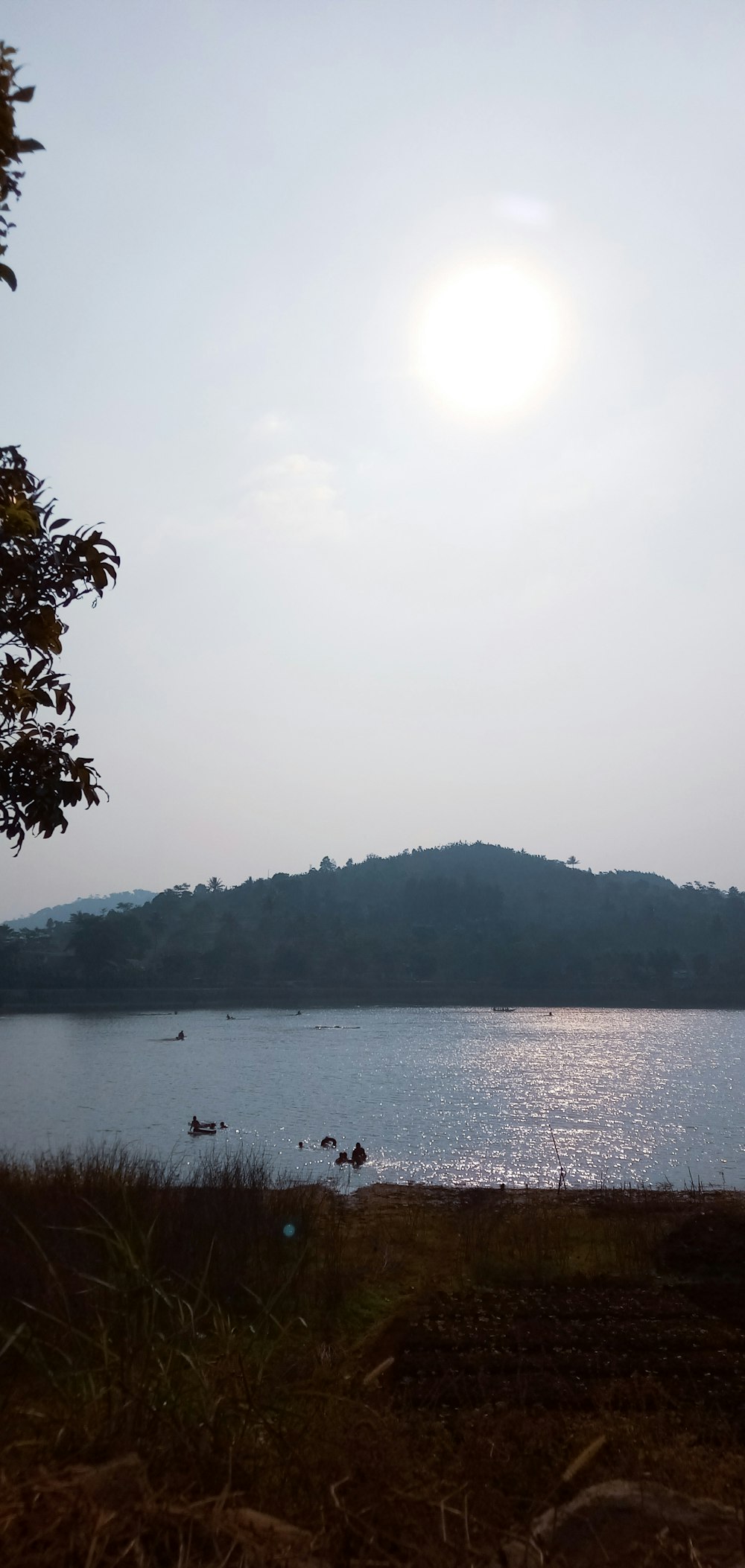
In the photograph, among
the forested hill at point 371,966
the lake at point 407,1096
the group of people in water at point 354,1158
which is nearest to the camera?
the group of people in water at point 354,1158

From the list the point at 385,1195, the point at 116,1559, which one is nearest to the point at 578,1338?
the point at 116,1559

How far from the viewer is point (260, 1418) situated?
10.2 ft

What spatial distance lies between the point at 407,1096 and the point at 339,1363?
50.2 m

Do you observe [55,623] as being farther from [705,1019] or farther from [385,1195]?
[705,1019]

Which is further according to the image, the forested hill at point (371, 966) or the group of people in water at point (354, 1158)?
the forested hill at point (371, 966)

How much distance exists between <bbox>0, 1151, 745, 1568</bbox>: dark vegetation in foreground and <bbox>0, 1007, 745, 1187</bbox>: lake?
41.0 feet

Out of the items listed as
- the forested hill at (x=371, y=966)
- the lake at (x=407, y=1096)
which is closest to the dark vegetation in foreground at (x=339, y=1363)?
the lake at (x=407, y=1096)

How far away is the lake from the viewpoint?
113 ft

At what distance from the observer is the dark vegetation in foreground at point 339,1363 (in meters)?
2.59

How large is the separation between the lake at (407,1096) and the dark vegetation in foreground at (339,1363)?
12.5m

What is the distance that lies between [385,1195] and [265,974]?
502 ft

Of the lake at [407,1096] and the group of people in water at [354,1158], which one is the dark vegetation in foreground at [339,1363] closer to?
the group of people in water at [354,1158]

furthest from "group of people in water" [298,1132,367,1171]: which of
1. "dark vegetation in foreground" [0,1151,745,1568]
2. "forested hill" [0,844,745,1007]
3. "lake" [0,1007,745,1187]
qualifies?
"forested hill" [0,844,745,1007]

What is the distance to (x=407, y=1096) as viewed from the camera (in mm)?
54844
